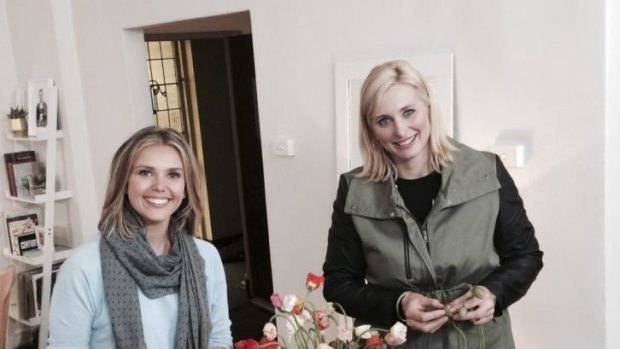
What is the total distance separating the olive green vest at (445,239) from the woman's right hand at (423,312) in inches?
3.4

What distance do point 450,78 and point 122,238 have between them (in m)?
1.18

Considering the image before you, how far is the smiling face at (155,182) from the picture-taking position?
1.64 meters

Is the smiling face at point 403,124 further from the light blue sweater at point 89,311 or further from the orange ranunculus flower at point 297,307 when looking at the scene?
the light blue sweater at point 89,311

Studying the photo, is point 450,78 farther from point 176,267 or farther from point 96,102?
point 96,102

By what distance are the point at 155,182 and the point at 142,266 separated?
23cm

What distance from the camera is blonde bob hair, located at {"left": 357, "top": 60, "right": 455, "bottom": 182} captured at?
151 cm

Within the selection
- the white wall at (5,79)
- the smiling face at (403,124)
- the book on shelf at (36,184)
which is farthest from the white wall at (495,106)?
the white wall at (5,79)

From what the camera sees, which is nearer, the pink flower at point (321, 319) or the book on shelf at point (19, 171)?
the pink flower at point (321, 319)

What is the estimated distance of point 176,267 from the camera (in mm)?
1716

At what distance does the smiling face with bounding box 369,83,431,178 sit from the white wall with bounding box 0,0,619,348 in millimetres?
565

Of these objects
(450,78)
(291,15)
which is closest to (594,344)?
(450,78)

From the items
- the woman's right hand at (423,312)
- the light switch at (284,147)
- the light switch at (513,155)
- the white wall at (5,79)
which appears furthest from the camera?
the white wall at (5,79)

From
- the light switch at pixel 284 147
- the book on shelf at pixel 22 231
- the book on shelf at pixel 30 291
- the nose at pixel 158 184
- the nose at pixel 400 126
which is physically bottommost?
the book on shelf at pixel 30 291

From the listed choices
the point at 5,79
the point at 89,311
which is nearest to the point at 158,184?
the point at 89,311
